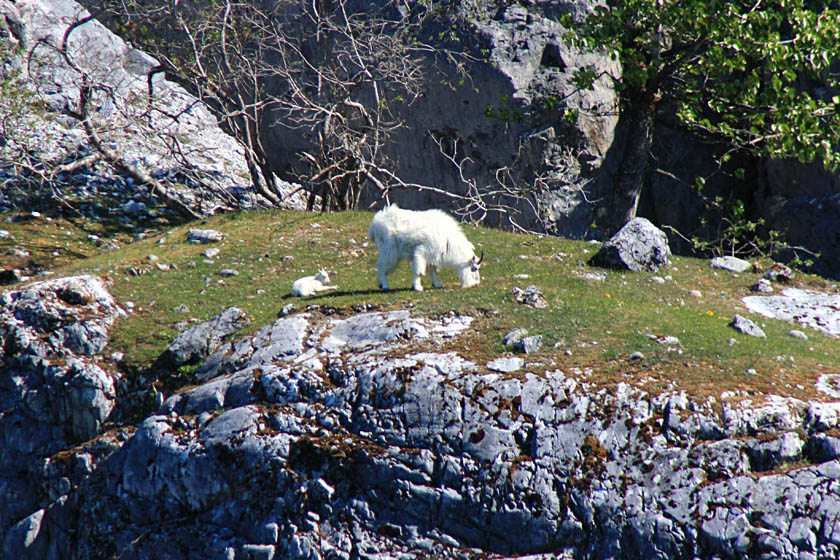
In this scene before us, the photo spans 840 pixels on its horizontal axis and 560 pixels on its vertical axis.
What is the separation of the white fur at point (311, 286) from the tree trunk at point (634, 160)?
36.0 feet

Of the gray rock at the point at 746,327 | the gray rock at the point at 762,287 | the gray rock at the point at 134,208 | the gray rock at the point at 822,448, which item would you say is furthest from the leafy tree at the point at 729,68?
the gray rock at the point at 134,208

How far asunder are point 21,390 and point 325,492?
22.7 ft

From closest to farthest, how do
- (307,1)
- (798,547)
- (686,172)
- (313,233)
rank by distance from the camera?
(798,547)
(313,233)
(686,172)
(307,1)

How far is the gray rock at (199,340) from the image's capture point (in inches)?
530

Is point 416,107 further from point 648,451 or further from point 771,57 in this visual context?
point 648,451

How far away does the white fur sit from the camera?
15.9 m

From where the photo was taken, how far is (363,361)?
12.1 m

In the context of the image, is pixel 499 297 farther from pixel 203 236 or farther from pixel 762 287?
pixel 203 236

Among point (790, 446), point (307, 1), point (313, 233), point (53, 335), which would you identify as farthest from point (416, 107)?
point (790, 446)

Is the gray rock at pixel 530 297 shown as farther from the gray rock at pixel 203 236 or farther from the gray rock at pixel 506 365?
the gray rock at pixel 203 236

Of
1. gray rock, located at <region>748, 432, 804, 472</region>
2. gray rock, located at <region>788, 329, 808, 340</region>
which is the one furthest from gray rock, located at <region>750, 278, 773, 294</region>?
gray rock, located at <region>748, 432, 804, 472</region>

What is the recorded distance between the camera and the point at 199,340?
13.6m

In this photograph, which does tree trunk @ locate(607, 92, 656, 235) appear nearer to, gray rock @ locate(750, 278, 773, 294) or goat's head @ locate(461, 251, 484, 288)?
gray rock @ locate(750, 278, 773, 294)

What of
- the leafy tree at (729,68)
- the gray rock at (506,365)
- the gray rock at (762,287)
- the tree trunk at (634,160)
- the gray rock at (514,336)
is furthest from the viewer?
the tree trunk at (634,160)
